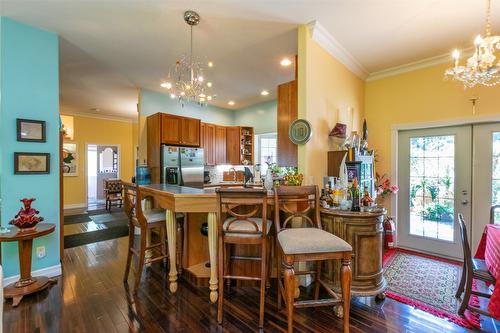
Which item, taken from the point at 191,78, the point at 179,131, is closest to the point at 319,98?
the point at 191,78

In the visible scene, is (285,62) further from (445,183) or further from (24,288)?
(24,288)

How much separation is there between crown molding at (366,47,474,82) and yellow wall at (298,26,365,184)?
0.84m

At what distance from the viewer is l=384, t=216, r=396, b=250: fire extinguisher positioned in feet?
11.8

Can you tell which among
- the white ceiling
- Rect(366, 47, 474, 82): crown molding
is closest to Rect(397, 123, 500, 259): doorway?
Rect(366, 47, 474, 82): crown molding

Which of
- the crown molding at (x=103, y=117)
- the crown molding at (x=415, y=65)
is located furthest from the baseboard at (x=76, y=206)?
the crown molding at (x=415, y=65)

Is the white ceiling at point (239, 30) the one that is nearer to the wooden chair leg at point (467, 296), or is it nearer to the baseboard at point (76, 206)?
the wooden chair leg at point (467, 296)

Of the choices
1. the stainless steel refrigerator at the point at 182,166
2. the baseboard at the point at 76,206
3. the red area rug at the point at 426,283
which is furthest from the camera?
the baseboard at the point at 76,206

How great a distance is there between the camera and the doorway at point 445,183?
10.5 feet

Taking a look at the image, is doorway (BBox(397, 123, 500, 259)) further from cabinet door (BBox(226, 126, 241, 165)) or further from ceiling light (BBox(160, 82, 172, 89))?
ceiling light (BBox(160, 82, 172, 89))

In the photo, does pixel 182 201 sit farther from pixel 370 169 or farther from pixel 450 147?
pixel 450 147

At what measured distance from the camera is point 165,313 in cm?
211

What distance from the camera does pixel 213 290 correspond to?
7.48 ft

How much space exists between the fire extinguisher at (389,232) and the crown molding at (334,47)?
247 cm

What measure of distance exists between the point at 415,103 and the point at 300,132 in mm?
2414
